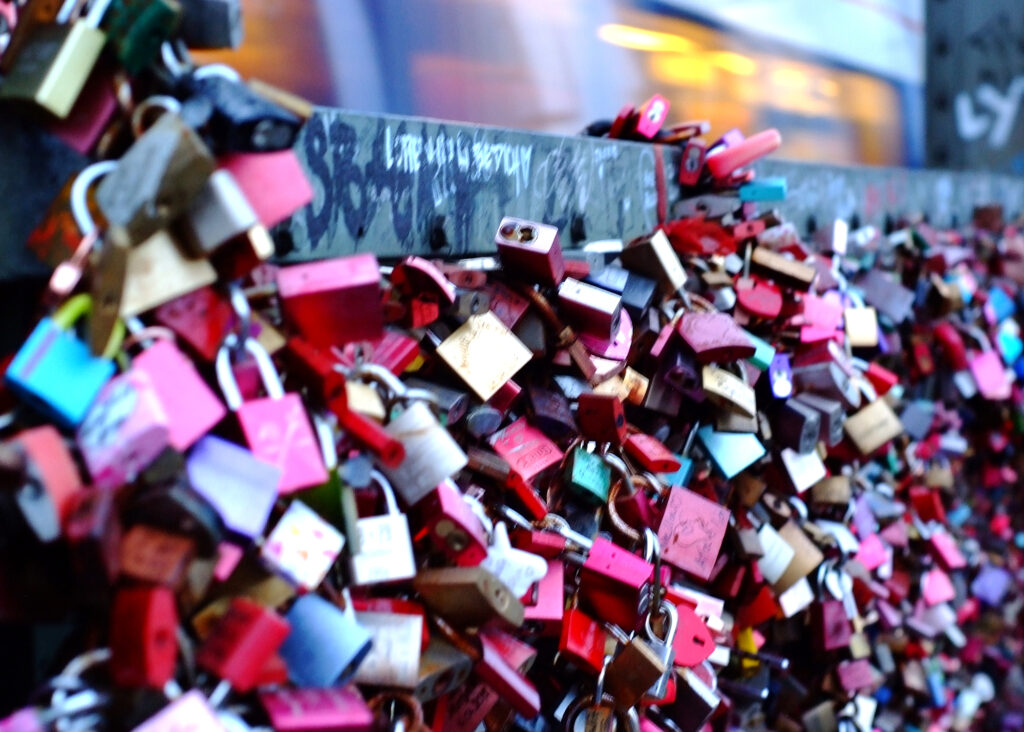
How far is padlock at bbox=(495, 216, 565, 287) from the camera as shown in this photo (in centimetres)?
128

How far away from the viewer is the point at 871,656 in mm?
2221

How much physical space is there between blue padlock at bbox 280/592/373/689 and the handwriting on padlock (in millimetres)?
246

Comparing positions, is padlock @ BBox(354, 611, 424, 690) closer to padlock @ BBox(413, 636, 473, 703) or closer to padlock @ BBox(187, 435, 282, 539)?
padlock @ BBox(413, 636, 473, 703)

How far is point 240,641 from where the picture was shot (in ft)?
2.71

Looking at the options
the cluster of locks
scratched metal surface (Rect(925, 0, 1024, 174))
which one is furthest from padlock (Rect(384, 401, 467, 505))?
scratched metal surface (Rect(925, 0, 1024, 174))

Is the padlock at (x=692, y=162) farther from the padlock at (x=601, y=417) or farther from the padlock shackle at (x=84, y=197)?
the padlock shackle at (x=84, y=197)

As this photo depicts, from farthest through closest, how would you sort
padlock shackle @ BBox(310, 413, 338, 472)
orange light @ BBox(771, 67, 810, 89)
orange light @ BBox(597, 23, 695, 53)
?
1. orange light @ BBox(771, 67, 810, 89)
2. orange light @ BBox(597, 23, 695, 53)
3. padlock shackle @ BBox(310, 413, 338, 472)

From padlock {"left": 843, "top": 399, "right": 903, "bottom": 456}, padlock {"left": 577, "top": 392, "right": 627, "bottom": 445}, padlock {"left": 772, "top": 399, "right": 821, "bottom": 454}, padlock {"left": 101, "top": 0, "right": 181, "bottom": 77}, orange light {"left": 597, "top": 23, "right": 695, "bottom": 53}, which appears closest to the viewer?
padlock {"left": 101, "top": 0, "right": 181, "bottom": 77}

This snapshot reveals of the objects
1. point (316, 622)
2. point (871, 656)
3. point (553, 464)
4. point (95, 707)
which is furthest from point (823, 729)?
point (95, 707)

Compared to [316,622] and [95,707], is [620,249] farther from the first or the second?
[95,707]

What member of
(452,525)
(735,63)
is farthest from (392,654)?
(735,63)

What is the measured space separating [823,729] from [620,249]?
1112mm

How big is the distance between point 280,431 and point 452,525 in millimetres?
260

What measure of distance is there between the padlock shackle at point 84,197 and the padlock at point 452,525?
465 millimetres
